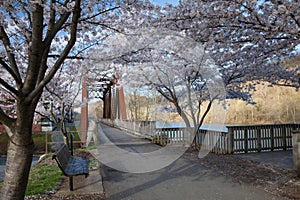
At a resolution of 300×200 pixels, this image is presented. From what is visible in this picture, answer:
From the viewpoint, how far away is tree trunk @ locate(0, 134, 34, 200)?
209 cm

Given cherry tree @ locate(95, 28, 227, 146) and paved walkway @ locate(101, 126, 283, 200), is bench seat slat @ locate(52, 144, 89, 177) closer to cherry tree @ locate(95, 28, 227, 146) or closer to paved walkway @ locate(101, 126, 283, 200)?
paved walkway @ locate(101, 126, 283, 200)

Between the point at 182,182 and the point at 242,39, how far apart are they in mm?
2380

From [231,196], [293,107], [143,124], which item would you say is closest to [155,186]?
[231,196]

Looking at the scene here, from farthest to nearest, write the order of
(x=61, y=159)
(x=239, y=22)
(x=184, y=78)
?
(x=184, y=78) → (x=239, y=22) → (x=61, y=159)

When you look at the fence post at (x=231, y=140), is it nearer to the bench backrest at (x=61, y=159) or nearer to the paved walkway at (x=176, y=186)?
the paved walkway at (x=176, y=186)

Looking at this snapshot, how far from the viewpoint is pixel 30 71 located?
2.13m

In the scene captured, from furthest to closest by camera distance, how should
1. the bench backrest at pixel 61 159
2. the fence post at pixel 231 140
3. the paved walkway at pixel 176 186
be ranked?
the fence post at pixel 231 140 < the paved walkway at pixel 176 186 < the bench backrest at pixel 61 159

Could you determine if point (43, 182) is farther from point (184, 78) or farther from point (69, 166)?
point (184, 78)

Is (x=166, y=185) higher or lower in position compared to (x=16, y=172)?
lower

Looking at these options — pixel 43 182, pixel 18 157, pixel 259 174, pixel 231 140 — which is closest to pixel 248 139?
pixel 231 140

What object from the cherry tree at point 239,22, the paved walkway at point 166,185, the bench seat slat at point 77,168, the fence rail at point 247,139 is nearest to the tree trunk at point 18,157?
the bench seat slat at point 77,168

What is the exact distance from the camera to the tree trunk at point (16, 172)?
82.2 inches

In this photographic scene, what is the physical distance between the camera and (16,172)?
2.10m

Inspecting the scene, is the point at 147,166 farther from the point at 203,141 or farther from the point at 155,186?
the point at 203,141
